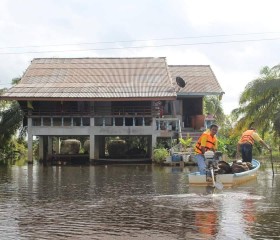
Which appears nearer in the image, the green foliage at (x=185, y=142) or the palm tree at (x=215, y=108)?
the green foliage at (x=185, y=142)

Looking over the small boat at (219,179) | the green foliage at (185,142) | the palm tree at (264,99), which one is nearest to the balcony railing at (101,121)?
the green foliage at (185,142)

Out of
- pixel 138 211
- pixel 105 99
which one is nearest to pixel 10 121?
pixel 105 99

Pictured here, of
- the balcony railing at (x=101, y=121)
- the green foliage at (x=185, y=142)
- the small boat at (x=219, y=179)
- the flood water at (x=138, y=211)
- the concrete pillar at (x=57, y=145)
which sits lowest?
the flood water at (x=138, y=211)

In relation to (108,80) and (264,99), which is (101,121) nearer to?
(108,80)

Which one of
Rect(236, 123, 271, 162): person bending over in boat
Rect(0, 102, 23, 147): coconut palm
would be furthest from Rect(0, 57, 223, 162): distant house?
Rect(236, 123, 271, 162): person bending over in boat

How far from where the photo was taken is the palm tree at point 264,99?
30734 millimetres

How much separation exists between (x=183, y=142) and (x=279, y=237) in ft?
65.6

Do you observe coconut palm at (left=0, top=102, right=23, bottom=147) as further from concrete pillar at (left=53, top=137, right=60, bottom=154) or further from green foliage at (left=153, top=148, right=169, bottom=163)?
green foliage at (left=153, top=148, right=169, bottom=163)

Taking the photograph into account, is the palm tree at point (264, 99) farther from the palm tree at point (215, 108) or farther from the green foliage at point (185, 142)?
the palm tree at point (215, 108)

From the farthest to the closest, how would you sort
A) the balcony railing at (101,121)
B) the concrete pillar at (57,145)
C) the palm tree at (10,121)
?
1. the concrete pillar at (57,145)
2. the palm tree at (10,121)
3. the balcony railing at (101,121)

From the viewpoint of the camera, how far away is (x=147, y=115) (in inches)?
1185

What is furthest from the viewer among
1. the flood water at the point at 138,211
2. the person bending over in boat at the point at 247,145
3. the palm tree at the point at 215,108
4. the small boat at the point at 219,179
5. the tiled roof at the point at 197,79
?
the palm tree at the point at 215,108

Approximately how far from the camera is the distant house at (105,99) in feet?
97.7

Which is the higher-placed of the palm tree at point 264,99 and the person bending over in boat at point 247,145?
the palm tree at point 264,99
